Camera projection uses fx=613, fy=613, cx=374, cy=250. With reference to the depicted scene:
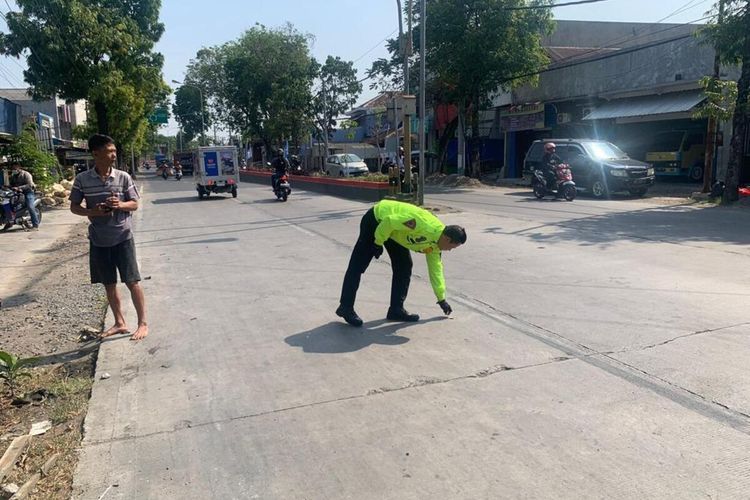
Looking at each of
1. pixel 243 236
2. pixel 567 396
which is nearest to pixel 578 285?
pixel 567 396

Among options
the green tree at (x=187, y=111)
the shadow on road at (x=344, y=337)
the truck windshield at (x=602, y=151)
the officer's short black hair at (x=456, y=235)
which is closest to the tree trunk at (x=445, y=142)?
the truck windshield at (x=602, y=151)

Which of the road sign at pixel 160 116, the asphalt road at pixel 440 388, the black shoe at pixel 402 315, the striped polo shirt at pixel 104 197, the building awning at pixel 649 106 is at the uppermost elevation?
the road sign at pixel 160 116

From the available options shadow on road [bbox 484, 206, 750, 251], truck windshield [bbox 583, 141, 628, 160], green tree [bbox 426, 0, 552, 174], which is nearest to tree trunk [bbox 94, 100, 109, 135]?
green tree [bbox 426, 0, 552, 174]

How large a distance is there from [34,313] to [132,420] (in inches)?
146

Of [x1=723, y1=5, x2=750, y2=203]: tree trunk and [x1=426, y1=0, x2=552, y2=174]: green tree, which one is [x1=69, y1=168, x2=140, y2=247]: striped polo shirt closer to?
[x1=723, y1=5, x2=750, y2=203]: tree trunk

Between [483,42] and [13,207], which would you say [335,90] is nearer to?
[483,42]

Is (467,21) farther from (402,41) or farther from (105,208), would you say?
(105,208)

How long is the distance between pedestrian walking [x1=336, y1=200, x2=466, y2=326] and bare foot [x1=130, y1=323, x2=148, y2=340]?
1827mm

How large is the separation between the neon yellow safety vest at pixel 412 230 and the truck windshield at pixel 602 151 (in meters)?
16.2

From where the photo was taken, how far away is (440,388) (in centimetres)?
427

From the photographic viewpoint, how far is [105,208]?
5297mm

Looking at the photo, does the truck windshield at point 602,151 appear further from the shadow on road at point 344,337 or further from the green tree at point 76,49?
the green tree at point 76,49

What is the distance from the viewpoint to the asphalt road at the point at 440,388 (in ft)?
10.4

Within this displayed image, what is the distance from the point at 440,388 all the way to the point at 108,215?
3269 mm
